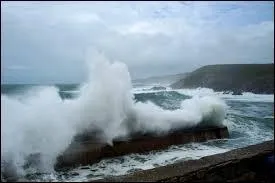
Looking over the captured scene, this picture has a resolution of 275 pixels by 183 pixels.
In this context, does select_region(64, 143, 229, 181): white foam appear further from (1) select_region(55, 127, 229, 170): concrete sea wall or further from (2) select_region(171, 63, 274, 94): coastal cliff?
(2) select_region(171, 63, 274, 94): coastal cliff

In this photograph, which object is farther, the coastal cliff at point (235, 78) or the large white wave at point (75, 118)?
the coastal cliff at point (235, 78)

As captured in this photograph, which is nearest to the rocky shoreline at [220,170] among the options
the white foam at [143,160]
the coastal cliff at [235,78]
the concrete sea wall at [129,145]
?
the white foam at [143,160]

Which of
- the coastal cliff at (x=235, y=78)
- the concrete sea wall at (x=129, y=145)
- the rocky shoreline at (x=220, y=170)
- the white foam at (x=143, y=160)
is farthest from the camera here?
the coastal cliff at (x=235, y=78)

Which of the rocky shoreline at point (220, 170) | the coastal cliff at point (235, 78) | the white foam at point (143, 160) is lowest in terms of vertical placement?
the white foam at point (143, 160)

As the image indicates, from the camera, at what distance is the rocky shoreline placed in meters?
5.07

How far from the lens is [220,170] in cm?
571

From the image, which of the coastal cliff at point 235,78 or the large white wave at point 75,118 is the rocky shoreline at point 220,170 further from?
the coastal cliff at point 235,78

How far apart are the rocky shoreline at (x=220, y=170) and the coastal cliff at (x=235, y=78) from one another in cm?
3703

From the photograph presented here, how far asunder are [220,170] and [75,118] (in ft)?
12.9

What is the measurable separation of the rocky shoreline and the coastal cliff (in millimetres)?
37034

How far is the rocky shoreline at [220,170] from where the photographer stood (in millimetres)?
5070

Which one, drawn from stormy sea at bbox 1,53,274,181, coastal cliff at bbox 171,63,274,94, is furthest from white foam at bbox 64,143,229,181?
coastal cliff at bbox 171,63,274,94

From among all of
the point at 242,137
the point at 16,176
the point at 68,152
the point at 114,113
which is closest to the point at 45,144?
the point at 68,152

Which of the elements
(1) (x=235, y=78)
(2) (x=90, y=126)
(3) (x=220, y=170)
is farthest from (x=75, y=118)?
(1) (x=235, y=78)
